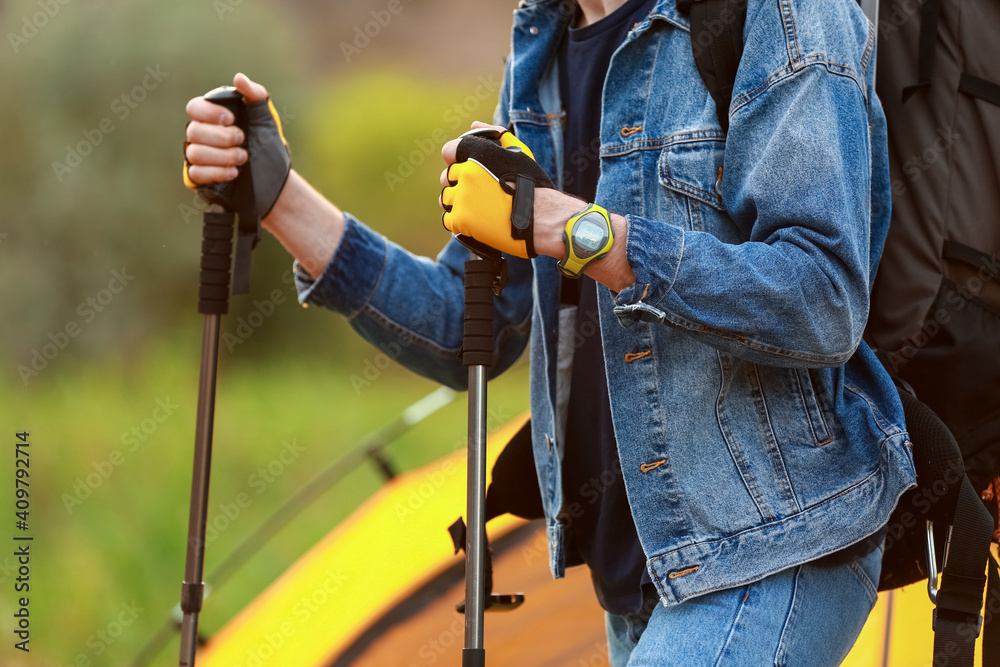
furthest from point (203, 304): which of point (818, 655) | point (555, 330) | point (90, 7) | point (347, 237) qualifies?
point (90, 7)

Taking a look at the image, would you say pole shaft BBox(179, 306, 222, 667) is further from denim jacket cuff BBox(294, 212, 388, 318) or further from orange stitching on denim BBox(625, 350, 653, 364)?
orange stitching on denim BBox(625, 350, 653, 364)

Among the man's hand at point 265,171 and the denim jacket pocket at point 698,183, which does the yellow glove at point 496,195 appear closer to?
the denim jacket pocket at point 698,183

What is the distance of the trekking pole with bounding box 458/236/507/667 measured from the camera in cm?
117

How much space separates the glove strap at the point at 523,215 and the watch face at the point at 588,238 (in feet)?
0.19

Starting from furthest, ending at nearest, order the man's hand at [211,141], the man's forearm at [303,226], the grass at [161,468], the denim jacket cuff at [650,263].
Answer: the grass at [161,468]
the man's forearm at [303,226]
the man's hand at [211,141]
the denim jacket cuff at [650,263]

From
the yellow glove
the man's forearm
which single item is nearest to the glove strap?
the yellow glove

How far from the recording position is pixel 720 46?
1142mm

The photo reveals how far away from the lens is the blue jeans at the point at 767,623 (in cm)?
107

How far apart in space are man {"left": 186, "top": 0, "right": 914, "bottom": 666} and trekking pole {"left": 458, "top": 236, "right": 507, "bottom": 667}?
0.30 ft

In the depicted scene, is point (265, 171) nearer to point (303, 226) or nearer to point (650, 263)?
point (303, 226)

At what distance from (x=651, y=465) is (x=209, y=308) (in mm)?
774

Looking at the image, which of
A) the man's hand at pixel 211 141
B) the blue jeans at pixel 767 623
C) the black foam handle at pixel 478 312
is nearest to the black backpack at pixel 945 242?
the blue jeans at pixel 767 623

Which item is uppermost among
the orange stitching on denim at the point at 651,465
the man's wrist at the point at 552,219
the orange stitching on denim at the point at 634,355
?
the man's wrist at the point at 552,219

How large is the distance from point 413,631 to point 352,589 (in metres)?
0.21
